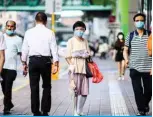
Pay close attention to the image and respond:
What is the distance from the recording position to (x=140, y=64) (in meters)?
10.6

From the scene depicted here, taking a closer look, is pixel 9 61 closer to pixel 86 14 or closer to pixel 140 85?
pixel 140 85

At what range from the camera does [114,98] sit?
46.4 ft

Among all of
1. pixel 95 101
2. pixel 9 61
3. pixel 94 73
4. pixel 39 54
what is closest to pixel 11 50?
pixel 9 61

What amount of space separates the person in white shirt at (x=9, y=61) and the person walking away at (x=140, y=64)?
2199mm

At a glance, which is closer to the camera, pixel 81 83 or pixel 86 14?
pixel 81 83

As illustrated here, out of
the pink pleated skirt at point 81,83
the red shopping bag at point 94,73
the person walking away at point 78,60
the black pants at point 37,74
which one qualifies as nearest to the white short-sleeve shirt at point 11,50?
the black pants at point 37,74

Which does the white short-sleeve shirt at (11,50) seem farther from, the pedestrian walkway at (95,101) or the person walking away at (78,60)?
the person walking away at (78,60)

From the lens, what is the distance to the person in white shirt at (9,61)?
1103 cm

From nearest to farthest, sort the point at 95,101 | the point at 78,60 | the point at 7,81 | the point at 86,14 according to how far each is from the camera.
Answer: the point at 78,60
the point at 7,81
the point at 95,101
the point at 86,14

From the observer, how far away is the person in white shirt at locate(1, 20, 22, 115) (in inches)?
434

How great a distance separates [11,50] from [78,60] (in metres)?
1.41

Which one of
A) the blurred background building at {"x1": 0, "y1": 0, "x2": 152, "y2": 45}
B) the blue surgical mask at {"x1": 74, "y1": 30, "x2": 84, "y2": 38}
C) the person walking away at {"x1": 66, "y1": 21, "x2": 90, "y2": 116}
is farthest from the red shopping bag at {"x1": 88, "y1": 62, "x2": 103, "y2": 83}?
the blurred background building at {"x1": 0, "y1": 0, "x2": 152, "y2": 45}

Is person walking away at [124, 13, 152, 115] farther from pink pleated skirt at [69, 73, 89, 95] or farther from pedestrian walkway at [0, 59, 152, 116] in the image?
pink pleated skirt at [69, 73, 89, 95]

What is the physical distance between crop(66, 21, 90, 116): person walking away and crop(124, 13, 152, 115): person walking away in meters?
0.88
